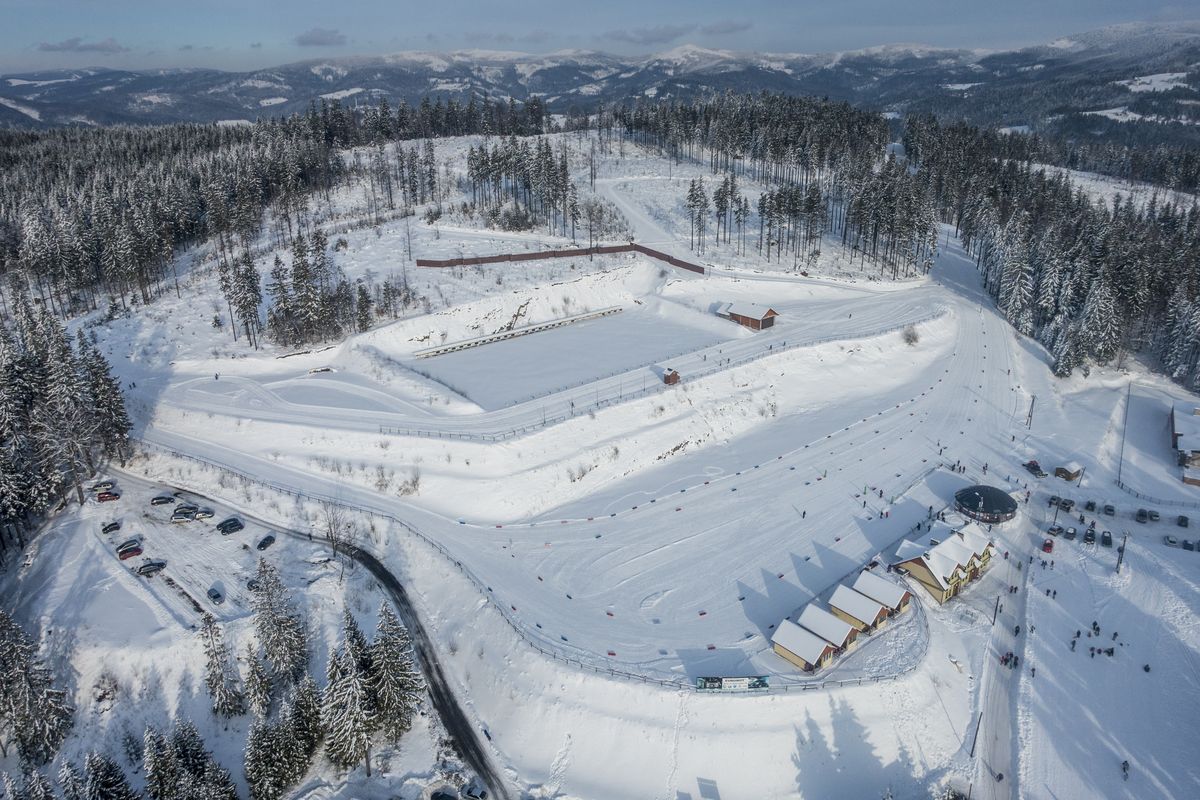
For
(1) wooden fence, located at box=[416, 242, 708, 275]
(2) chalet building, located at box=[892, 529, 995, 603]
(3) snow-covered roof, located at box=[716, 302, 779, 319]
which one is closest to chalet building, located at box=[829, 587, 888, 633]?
(2) chalet building, located at box=[892, 529, 995, 603]

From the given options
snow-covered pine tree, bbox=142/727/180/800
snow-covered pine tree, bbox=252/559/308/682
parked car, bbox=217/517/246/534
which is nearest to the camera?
snow-covered pine tree, bbox=142/727/180/800

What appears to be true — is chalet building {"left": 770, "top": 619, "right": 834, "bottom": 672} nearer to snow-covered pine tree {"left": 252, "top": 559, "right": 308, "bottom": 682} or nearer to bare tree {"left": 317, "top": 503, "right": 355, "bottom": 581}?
snow-covered pine tree {"left": 252, "top": 559, "right": 308, "bottom": 682}

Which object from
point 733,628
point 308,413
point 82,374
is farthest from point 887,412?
point 82,374

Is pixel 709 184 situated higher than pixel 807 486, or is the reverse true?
pixel 709 184

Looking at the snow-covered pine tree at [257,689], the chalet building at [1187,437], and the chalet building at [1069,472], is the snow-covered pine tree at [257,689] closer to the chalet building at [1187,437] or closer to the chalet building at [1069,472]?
the chalet building at [1069,472]

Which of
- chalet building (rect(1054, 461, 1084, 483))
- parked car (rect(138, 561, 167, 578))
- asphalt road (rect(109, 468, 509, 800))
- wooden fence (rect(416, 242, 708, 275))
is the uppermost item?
wooden fence (rect(416, 242, 708, 275))

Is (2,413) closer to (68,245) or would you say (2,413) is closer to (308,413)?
(308,413)

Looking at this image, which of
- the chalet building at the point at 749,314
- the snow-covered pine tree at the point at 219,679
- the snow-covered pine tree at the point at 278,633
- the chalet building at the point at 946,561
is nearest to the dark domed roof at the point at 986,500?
the chalet building at the point at 946,561
